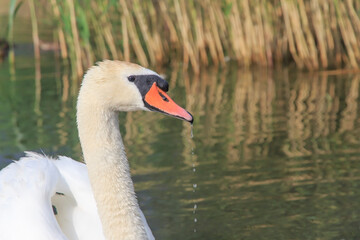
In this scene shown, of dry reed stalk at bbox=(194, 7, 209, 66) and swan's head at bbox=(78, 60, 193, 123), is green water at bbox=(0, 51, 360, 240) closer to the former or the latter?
dry reed stalk at bbox=(194, 7, 209, 66)

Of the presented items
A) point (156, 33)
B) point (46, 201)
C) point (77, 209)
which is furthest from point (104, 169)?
point (156, 33)

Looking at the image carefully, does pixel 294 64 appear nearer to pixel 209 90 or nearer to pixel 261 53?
pixel 261 53

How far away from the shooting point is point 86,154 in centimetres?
408

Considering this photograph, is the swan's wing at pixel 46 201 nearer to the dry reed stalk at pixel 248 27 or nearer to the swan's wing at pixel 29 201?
the swan's wing at pixel 29 201

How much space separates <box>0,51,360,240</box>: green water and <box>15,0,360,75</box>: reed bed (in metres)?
0.33

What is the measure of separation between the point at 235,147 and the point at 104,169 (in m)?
3.52

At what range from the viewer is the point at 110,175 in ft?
13.4

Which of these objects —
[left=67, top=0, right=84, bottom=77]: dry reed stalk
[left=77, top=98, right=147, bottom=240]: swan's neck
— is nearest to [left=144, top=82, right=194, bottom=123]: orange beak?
[left=77, top=98, right=147, bottom=240]: swan's neck

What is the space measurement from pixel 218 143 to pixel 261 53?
3.79m

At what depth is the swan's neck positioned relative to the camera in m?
4.02

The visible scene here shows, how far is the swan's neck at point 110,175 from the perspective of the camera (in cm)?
402

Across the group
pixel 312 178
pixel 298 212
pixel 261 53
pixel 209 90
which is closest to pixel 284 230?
pixel 298 212

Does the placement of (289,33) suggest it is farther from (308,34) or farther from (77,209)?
(77,209)

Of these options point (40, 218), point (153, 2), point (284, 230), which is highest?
point (153, 2)
